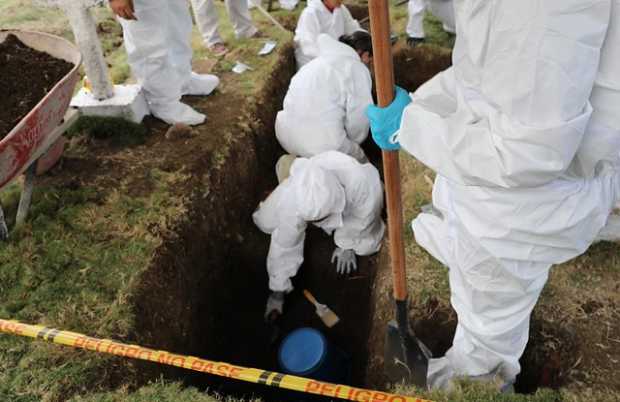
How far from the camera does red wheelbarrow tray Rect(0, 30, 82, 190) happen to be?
8.66 ft

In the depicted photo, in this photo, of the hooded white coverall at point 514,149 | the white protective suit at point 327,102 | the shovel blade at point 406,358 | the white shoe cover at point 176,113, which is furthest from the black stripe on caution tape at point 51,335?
the white protective suit at point 327,102

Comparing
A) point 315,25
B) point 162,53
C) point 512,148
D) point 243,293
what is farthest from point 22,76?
point 512,148

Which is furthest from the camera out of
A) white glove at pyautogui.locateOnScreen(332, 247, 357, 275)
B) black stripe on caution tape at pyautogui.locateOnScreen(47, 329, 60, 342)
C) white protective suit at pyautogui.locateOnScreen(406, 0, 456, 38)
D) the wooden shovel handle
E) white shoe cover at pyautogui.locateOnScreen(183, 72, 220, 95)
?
white protective suit at pyautogui.locateOnScreen(406, 0, 456, 38)

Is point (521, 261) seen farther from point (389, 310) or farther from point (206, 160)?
point (206, 160)

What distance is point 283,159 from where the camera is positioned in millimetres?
4070

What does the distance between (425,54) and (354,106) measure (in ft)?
6.78

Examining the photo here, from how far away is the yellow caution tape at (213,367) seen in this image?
192cm

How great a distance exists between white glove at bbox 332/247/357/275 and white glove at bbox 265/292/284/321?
19.5 inches

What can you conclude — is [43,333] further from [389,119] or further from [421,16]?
[421,16]

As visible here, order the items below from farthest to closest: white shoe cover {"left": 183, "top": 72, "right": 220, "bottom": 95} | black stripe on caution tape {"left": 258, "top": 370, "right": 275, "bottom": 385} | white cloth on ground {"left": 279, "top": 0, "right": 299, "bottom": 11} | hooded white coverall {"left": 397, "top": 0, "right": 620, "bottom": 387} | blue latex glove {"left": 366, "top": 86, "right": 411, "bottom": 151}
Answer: white cloth on ground {"left": 279, "top": 0, "right": 299, "bottom": 11}, white shoe cover {"left": 183, "top": 72, "right": 220, "bottom": 95}, black stripe on caution tape {"left": 258, "top": 370, "right": 275, "bottom": 385}, blue latex glove {"left": 366, "top": 86, "right": 411, "bottom": 151}, hooded white coverall {"left": 397, "top": 0, "right": 620, "bottom": 387}

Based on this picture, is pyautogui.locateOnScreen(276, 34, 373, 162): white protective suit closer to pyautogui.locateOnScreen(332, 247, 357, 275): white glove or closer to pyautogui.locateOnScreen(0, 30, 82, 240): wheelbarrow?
pyautogui.locateOnScreen(332, 247, 357, 275): white glove

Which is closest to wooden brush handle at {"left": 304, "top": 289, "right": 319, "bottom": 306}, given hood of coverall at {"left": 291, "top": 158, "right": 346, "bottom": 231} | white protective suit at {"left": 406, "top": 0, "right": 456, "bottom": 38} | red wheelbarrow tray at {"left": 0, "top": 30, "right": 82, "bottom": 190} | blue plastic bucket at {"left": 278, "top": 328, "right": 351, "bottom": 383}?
blue plastic bucket at {"left": 278, "top": 328, "right": 351, "bottom": 383}

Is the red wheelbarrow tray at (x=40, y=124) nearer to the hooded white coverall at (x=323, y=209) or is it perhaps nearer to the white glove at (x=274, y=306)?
the hooded white coverall at (x=323, y=209)

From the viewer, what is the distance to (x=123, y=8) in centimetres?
326
